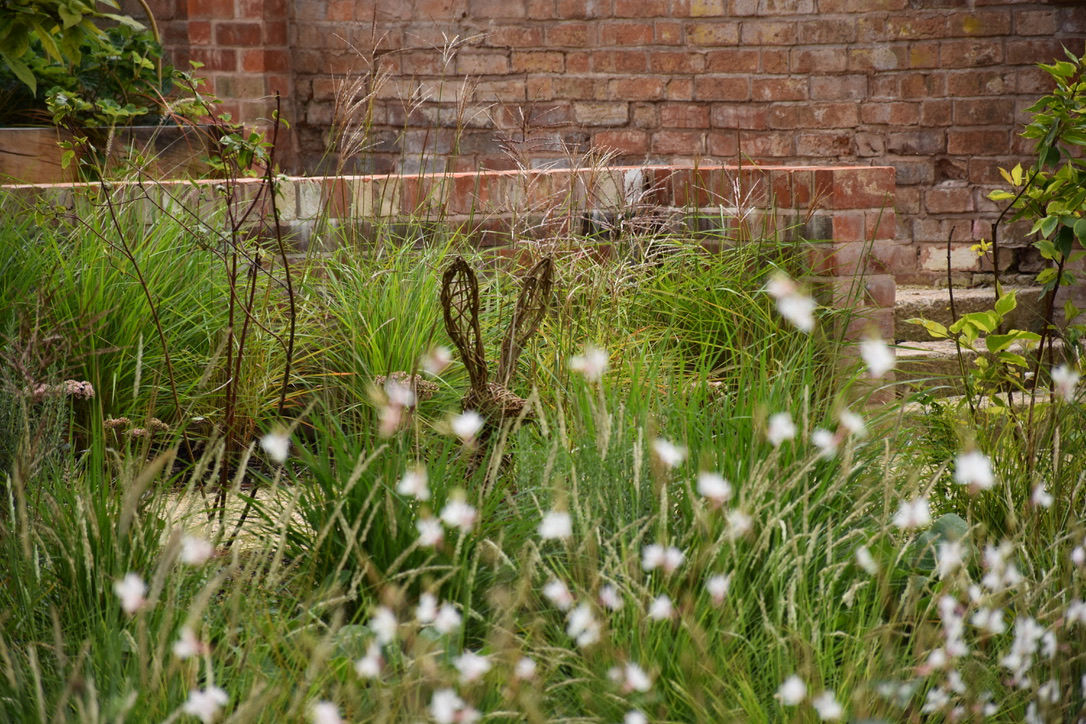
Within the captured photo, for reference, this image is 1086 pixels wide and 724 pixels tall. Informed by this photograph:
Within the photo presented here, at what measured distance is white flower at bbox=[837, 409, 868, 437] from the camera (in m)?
1.72

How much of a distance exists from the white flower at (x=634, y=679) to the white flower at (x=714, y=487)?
282 mm

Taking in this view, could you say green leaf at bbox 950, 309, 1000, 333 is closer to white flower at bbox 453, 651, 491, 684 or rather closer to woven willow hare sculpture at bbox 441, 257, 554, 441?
woven willow hare sculpture at bbox 441, 257, 554, 441

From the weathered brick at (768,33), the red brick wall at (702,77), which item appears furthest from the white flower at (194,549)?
the weathered brick at (768,33)

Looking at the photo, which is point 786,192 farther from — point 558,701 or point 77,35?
point 558,701

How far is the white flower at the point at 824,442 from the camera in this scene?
1739mm

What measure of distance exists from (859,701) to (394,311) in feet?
5.57

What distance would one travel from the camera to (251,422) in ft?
9.39

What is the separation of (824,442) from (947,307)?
11.5 feet

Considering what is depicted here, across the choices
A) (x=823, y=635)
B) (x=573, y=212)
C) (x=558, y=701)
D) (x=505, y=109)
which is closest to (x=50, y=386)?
(x=558, y=701)

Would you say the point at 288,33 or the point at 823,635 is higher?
the point at 288,33

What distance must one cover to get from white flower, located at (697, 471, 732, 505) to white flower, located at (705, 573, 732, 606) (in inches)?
4.3

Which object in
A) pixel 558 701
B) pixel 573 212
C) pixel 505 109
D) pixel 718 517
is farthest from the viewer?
pixel 505 109

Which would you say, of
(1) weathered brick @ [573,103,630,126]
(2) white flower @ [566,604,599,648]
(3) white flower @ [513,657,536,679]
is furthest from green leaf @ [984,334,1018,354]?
(1) weathered brick @ [573,103,630,126]

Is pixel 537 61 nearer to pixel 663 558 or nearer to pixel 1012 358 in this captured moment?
pixel 1012 358
